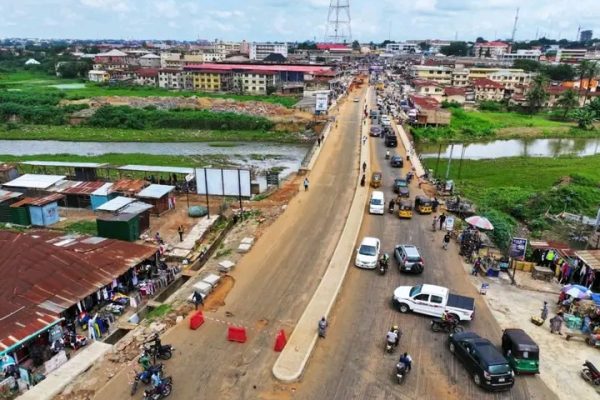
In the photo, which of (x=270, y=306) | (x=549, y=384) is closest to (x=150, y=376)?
(x=270, y=306)

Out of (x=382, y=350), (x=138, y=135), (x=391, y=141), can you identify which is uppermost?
(x=391, y=141)

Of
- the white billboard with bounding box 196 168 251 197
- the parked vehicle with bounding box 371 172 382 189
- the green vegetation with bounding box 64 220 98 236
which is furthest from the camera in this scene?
the parked vehicle with bounding box 371 172 382 189

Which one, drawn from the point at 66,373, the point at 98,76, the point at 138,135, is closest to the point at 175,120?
the point at 138,135

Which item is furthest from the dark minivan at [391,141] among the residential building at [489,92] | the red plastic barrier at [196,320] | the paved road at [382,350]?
the residential building at [489,92]

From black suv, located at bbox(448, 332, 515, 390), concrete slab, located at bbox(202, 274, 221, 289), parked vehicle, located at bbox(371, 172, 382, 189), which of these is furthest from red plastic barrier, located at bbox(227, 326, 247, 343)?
parked vehicle, located at bbox(371, 172, 382, 189)

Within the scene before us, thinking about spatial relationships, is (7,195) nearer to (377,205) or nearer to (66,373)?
(66,373)

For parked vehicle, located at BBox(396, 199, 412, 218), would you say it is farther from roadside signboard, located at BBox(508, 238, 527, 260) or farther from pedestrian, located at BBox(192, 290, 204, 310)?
pedestrian, located at BBox(192, 290, 204, 310)

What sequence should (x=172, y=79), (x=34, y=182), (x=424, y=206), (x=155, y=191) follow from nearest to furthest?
1. (x=424, y=206)
2. (x=155, y=191)
3. (x=34, y=182)
4. (x=172, y=79)
